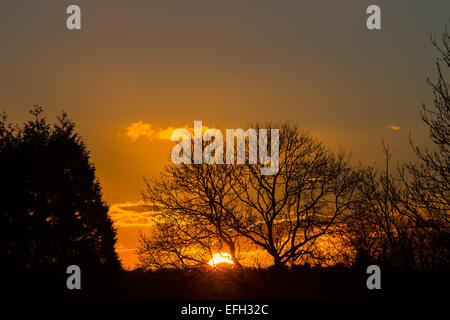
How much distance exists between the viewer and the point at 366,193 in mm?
24875

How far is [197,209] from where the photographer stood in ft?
81.4

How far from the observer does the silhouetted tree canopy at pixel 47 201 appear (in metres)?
30.8

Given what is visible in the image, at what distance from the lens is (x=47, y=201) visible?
3331 cm

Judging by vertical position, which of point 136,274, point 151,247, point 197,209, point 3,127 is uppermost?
point 3,127

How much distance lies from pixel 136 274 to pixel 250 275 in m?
7.67

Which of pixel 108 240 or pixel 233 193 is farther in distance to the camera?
pixel 108 240

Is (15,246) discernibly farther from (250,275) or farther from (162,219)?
(250,275)

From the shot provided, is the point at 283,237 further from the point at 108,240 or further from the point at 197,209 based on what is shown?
the point at 108,240

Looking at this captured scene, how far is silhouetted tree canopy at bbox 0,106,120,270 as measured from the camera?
30750mm
